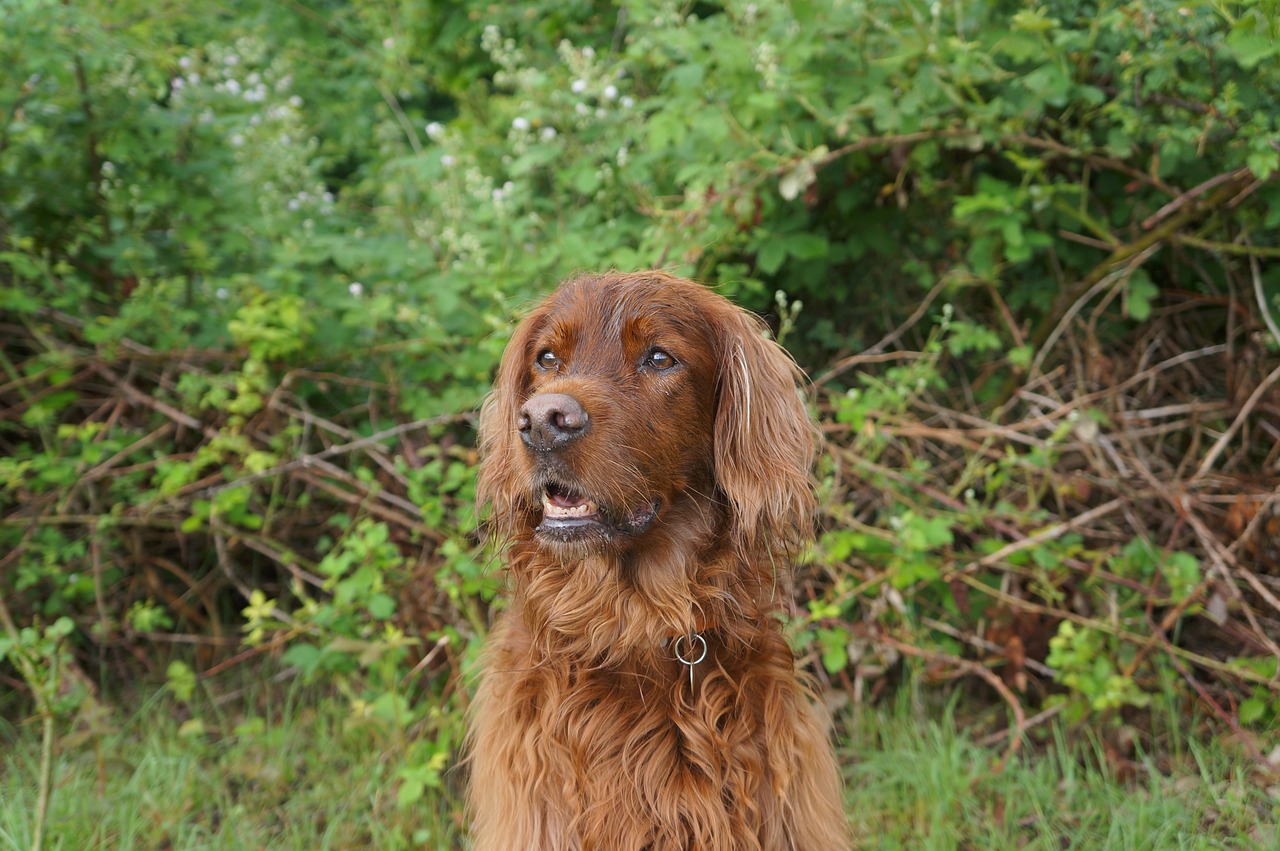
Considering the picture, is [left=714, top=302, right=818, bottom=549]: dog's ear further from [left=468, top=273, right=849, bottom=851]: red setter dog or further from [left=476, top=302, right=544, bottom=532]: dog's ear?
[left=476, top=302, right=544, bottom=532]: dog's ear

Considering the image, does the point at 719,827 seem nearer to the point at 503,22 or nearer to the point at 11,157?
the point at 11,157

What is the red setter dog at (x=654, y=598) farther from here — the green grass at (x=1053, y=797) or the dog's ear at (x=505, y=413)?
the green grass at (x=1053, y=797)

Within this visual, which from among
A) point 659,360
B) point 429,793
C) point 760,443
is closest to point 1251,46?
point 760,443

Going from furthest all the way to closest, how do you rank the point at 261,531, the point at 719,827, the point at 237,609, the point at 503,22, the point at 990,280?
the point at 503,22 → the point at 237,609 → the point at 261,531 → the point at 990,280 → the point at 719,827

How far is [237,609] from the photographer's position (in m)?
4.04

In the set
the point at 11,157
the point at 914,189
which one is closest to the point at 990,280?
A: the point at 914,189

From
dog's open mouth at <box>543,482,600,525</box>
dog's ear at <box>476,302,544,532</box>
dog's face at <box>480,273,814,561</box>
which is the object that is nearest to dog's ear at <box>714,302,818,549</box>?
dog's face at <box>480,273,814,561</box>

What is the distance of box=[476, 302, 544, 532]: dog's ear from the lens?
2.30 meters

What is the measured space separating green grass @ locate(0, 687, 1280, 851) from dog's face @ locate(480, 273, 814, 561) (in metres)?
1.19

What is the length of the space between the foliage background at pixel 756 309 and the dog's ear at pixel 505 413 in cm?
44

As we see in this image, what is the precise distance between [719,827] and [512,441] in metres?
0.98

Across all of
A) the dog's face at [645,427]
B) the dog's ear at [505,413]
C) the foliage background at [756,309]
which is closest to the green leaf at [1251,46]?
the foliage background at [756,309]

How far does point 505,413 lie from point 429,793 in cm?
136

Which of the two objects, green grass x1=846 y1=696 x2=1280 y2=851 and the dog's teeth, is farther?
green grass x1=846 y1=696 x2=1280 y2=851
